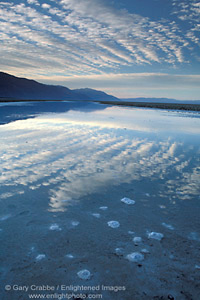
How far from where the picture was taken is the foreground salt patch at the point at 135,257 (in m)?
2.89

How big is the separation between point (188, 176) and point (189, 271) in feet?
12.7

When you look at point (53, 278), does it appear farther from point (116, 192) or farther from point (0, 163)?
point (0, 163)

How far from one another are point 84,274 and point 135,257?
0.79m

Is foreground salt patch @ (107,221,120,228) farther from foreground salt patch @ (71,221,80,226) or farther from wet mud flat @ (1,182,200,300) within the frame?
foreground salt patch @ (71,221,80,226)

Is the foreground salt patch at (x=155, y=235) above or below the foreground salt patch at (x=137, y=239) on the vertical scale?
above

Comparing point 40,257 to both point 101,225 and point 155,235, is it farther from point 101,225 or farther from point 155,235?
point 155,235

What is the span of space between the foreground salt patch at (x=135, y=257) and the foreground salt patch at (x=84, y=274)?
2.09ft

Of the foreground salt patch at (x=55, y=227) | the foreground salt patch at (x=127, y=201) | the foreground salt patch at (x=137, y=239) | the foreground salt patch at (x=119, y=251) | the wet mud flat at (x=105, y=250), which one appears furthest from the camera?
the foreground salt patch at (x=127, y=201)

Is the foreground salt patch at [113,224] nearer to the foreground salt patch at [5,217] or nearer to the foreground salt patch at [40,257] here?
the foreground salt patch at [40,257]

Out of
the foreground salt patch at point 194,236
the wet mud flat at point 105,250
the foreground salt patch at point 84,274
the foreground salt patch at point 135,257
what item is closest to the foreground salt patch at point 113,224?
the wet mud flat at point 105,250

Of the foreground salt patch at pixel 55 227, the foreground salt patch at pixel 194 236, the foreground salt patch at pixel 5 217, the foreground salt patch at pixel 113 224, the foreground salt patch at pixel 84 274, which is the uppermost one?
the foreground salt patch at pixel 194 236

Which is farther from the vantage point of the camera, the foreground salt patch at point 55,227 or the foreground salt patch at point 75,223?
the foreground salt patch at point 75,223

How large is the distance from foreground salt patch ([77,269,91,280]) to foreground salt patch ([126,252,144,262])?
64 cm

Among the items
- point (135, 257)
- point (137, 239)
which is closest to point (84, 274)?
point (135, 257)
